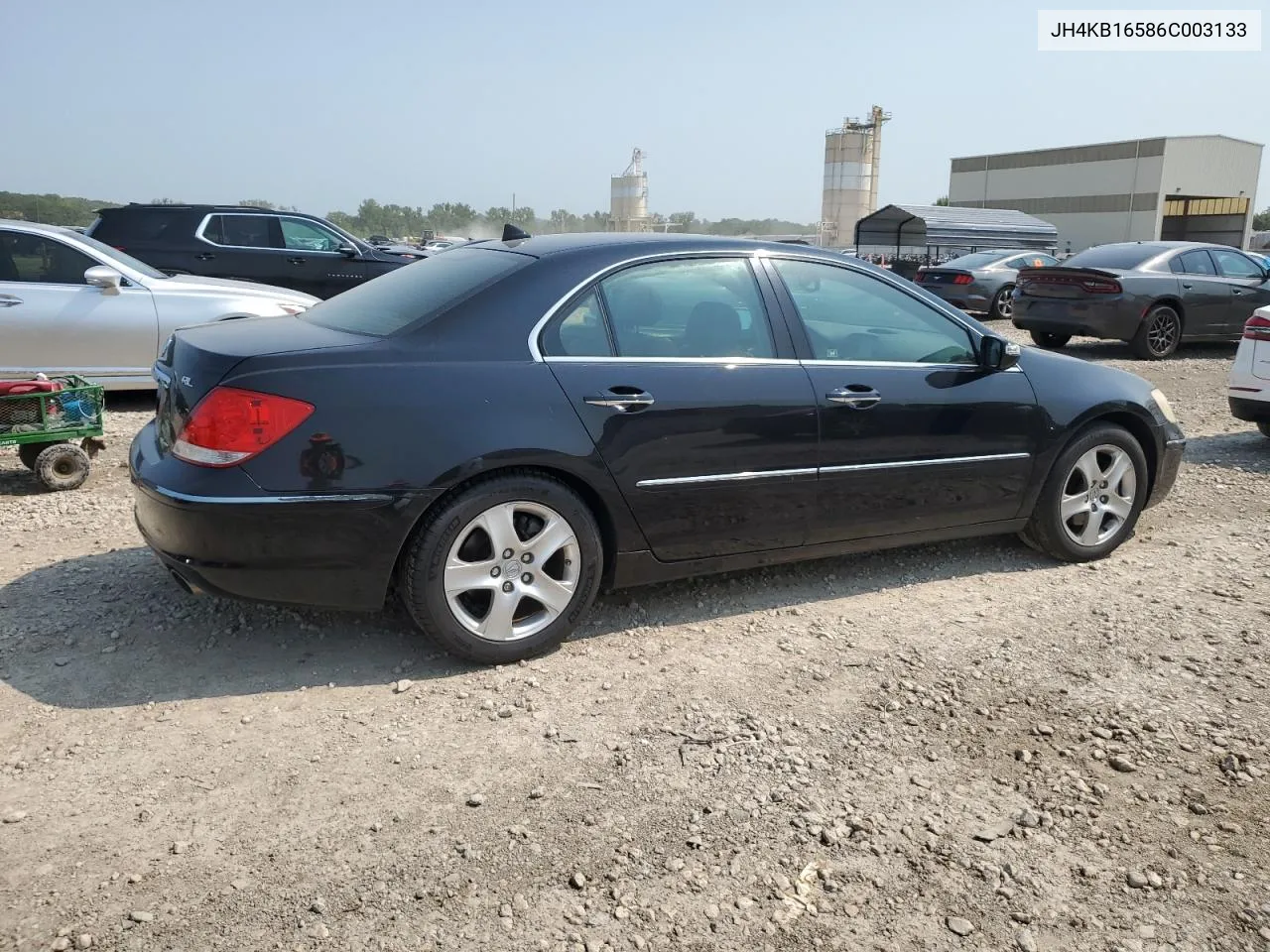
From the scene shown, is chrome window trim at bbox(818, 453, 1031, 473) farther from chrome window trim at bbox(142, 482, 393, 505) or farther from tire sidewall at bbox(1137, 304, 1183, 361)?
tire sidewall at bbox(1137, 304, 1183, 361)

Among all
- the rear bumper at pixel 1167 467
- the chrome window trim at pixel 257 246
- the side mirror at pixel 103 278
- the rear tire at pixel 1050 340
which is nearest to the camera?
the rear bumper at pixel 1167 467

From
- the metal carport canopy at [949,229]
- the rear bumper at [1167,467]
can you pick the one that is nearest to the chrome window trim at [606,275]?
the rear bumper at [1167,467]

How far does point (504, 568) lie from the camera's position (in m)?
3.63

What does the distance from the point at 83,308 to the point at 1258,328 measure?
8.72 metres

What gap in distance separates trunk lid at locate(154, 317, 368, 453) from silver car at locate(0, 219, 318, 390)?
4.04m

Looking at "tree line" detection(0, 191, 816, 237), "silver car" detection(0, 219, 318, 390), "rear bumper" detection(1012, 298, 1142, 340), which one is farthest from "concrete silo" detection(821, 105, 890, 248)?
"silver car" detection(0, 219, 318, 390)

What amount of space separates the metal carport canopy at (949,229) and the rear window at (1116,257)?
19.9 m

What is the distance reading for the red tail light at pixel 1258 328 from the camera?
7.33 m

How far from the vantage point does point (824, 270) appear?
442 cm

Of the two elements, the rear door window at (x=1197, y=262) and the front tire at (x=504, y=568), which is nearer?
the front tire at (x=504, y=568)

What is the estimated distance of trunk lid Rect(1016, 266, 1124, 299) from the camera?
1227cm

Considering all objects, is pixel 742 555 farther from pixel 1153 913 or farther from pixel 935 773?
pixel 1153 913

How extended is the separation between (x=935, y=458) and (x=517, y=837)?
8.51 ft

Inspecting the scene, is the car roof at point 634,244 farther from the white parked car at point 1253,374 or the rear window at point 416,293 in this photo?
the white parked car at point 1253,374
